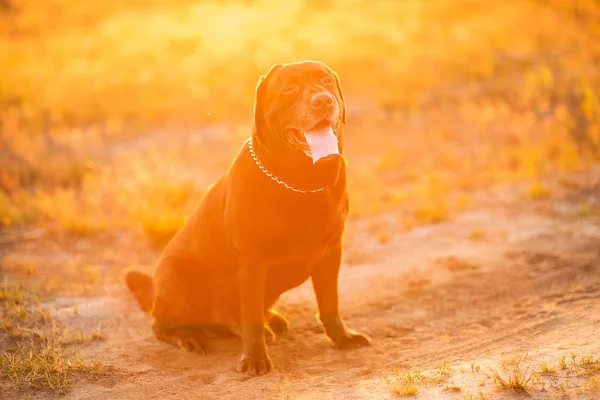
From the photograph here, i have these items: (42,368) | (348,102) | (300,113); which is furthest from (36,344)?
(348,102)

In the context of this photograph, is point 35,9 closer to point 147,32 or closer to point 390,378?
point 147,32

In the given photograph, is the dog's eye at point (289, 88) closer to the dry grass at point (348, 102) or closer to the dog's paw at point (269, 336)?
the dog's paw at point (269, 336)

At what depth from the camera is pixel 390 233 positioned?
7.20m

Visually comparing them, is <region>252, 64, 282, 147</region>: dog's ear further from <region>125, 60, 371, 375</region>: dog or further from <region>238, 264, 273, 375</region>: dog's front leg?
<region>238, 264, 273, 375</region>: dog's front leg

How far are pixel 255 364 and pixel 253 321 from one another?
251 millimetres

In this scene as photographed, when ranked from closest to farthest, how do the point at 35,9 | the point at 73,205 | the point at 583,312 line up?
the point at 583,312 → the point at 73,205 → the point at 35,9

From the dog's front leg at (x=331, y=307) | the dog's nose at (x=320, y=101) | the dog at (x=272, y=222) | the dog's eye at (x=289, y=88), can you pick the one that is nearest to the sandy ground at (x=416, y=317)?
the dog's front leg at (x=331, y=307)

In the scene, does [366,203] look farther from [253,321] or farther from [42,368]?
[42,368]

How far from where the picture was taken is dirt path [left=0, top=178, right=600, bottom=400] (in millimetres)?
3738

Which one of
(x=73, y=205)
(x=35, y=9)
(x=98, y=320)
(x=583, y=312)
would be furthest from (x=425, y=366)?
(x=35, y=9)

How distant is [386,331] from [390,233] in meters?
2.55

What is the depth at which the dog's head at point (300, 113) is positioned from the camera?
12.0 feet

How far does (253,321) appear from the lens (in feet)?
13.4

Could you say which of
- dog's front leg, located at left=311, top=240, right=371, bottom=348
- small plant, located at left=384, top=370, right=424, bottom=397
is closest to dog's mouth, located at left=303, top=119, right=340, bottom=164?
dog's front leg, located at left=311, top=240, right=371, bottom=348
